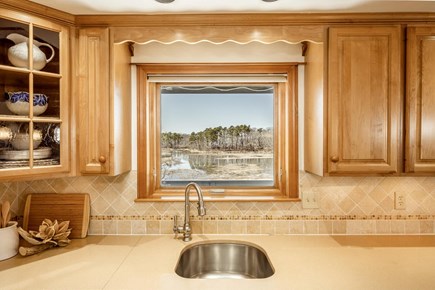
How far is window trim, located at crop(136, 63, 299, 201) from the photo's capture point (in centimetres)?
191

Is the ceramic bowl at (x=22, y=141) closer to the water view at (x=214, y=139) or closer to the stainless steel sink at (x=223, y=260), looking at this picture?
the water view at (x=214, y=139)

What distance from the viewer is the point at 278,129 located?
203 cm

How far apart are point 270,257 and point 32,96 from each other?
1.44m

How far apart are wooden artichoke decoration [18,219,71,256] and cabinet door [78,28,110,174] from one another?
0.39 metres

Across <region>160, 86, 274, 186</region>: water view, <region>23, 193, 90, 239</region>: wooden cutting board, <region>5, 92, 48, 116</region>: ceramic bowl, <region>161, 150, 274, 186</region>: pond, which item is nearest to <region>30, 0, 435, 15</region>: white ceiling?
<region>5, 92, 48, 116</region>: ceramic bowl

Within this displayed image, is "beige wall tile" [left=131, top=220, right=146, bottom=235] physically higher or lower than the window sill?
lower

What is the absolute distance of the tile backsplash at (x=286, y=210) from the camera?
6.14 ft

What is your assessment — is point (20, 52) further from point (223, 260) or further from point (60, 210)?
point (223, 260)

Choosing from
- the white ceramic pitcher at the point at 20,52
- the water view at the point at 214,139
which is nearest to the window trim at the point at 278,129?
the water view at the point at 214,139

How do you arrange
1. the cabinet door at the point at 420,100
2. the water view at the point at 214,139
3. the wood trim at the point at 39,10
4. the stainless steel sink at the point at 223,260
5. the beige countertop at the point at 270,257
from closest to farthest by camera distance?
1. the beige countertop at the point at 270,257
2. the wood trim at the point at 39,10
3. the cabinet door at the point at 420,100
4. the stainless steel sink at the point at 223,260
5. the water view at the point at 214,139

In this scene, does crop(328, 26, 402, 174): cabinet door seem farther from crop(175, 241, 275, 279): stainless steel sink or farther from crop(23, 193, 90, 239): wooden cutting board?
crop(23, 193, 90, 239): wooden cutting board

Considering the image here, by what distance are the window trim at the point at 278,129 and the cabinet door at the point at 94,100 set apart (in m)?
0.35

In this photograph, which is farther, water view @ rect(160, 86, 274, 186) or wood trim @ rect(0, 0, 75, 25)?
water view @ rect(160, 86, 274, 186)

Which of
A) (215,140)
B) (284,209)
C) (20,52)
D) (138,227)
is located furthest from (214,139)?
(20,52)
